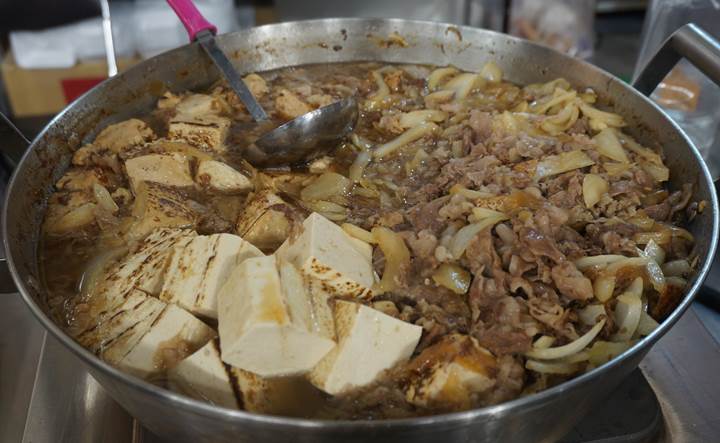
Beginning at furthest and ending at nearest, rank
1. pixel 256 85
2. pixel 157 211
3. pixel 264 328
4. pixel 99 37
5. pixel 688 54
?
pixel 99 37
pixel 256 85
pixel 688 54
pixel 157 211
pixel 264 328

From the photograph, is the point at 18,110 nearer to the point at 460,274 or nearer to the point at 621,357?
the point at 460,274

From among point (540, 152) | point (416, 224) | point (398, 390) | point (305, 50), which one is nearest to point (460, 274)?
point (416, 224)

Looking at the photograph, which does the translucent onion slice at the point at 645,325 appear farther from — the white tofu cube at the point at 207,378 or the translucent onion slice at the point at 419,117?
the translucent onion slice at the point at 419,117

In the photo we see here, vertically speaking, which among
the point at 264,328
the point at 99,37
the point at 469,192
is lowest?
the point at 99,37

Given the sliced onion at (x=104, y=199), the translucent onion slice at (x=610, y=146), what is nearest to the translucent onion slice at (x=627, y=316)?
the translucent onion slice at (x=610, y=146)

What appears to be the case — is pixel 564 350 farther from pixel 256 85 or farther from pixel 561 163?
pixel 256 85

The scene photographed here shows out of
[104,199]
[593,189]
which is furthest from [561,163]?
[104,199]

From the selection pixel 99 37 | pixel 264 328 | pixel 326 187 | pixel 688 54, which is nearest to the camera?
pixel 264 328
